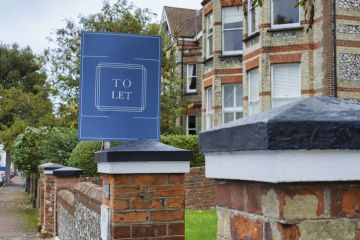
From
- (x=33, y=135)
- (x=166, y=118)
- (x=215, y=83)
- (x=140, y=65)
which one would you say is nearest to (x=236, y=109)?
(x=215, y=83)

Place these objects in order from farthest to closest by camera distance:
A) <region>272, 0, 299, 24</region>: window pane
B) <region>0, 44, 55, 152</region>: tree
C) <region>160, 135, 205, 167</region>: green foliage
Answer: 1. <region>0, 44, 55, 152</region>: tree
2. <region>272, 0, 299, 24</region>: window pane
3. <region>160, 135, 205, 167</region>: green foliage

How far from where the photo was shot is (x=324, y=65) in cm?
1784

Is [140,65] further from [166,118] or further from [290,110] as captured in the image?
[166,118]

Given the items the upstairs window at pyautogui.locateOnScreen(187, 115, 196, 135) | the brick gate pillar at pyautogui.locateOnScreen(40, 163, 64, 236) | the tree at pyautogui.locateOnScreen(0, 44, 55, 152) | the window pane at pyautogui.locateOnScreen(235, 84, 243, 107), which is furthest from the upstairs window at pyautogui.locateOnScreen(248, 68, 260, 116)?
the upstairs window at pyautogui.locateOnScreen(187, 115, 196, 135)

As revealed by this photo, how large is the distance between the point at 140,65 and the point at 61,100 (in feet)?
76.0

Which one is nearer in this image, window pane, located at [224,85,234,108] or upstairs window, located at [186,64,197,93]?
window pane, located at [224,85,234,108]

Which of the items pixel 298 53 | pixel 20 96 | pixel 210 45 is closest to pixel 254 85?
pixel 298 53

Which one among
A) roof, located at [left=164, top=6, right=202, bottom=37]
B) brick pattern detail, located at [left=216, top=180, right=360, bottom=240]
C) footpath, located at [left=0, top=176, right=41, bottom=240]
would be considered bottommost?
footpath, located at [left=0, top=176, right=41, bottom=240]

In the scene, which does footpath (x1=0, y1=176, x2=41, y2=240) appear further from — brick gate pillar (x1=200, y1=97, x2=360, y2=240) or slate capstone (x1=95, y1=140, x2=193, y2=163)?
brick gate pillar (x1=200, y1=97, x2=360, y2=240)

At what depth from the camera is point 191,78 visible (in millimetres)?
34000

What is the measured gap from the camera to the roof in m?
36.2

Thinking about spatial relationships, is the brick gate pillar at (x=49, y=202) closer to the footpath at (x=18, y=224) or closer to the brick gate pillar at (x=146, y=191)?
the footpath at (x=18, y=224)

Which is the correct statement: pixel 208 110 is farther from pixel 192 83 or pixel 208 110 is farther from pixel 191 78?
pixel 191 78

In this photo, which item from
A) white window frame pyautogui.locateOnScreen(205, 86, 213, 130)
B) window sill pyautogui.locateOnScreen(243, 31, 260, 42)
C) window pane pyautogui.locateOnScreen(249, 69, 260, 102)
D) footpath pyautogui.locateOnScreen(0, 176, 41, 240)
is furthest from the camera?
white window frame pyautogui.locateOnScreen(205, 86, 213, 130)
